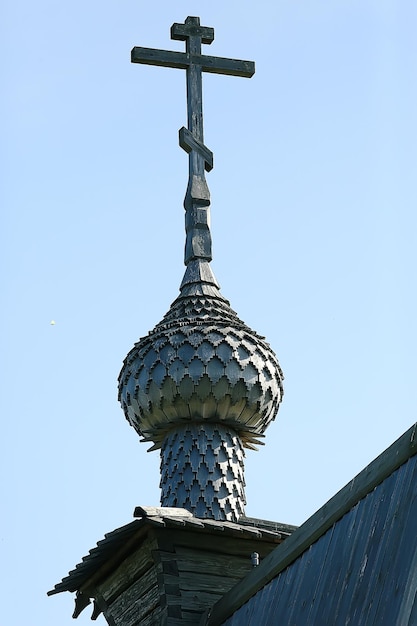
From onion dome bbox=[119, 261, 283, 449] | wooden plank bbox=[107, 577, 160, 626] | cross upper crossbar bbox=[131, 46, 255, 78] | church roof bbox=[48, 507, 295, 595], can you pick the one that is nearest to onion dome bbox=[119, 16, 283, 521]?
onion dome bbox=[119, 261, 283, 449]

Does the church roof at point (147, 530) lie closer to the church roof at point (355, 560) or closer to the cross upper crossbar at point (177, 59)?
the church roof at point (355, 560)

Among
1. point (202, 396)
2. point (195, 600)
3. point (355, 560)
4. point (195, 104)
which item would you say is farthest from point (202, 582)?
point (195, 104)

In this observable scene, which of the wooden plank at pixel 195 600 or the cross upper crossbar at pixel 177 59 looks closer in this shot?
the wooden plank at pixel 195 600

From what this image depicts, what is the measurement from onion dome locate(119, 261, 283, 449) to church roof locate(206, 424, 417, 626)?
7.17ft

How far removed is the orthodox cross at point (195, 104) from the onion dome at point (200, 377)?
87 cm

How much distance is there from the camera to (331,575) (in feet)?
29.1

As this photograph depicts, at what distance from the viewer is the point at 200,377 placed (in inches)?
484

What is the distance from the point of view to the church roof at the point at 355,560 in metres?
7.74

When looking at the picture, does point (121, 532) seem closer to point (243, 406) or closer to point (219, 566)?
point (219, 566)

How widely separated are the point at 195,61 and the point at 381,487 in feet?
22.9

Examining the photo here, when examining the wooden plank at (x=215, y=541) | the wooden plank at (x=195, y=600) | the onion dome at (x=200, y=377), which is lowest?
the wooden plank at (x=195, y=600)

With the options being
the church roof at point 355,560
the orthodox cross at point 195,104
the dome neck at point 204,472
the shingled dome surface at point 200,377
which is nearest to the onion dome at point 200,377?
the shingled dome surface at point 200,377

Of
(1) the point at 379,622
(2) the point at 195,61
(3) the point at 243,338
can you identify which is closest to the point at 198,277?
(3) the point at 243,338

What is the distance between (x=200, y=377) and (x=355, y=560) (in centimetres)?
393
